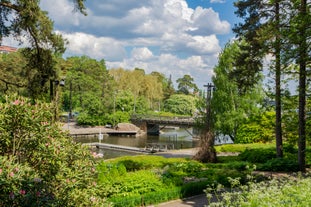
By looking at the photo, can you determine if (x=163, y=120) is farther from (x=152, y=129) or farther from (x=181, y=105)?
(x=181, y=105)

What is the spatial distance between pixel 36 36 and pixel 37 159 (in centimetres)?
828

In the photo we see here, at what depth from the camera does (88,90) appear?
55.0 meters

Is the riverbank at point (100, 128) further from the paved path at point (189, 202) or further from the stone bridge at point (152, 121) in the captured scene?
the paved path at point (189, 202)

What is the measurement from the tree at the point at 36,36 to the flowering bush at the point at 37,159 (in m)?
7.20

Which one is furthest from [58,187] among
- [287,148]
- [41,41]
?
[287,148]

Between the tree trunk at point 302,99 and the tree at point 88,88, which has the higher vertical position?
the tree at point 88,88

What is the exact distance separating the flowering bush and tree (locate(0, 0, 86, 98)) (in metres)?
7.20

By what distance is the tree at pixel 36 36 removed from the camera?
10711 mm

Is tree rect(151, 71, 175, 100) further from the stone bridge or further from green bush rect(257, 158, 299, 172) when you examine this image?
green bush rect(257, 158, 299, 172)

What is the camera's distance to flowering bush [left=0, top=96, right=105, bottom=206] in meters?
4.17

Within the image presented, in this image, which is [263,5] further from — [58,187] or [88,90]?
[88,90]

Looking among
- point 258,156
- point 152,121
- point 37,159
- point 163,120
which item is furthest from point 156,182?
point 152,121

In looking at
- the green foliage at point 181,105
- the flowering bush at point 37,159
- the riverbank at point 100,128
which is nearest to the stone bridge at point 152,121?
the riverbank at point 100,128

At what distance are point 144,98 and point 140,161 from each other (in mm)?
47544
